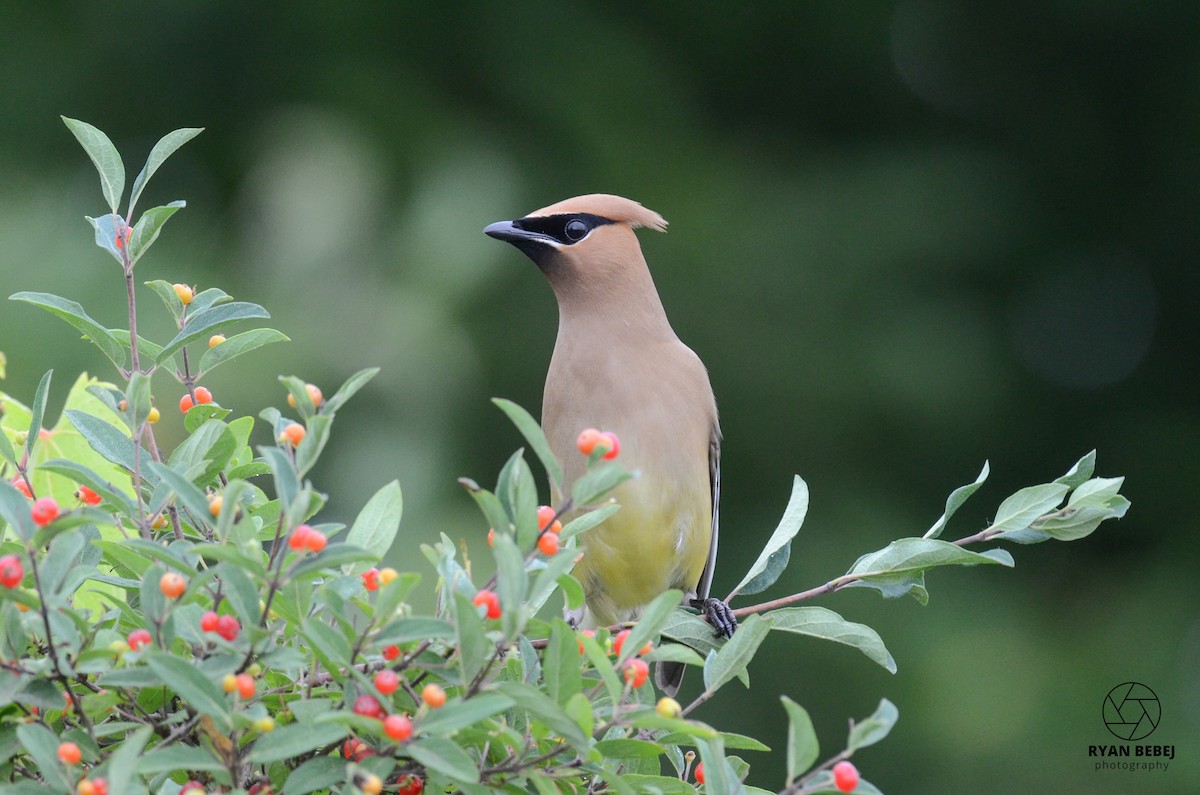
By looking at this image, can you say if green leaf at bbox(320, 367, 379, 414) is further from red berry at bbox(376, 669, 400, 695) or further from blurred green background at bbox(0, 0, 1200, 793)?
blurred green background at bbox(0, 0, 1200, 793)

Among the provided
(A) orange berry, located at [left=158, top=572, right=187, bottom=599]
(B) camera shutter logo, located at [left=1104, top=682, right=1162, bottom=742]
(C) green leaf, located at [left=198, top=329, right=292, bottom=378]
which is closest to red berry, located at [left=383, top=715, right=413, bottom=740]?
(A) orange berry, located at [left=158, top=572, right=187, bottom=599]

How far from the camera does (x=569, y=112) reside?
25.5ft

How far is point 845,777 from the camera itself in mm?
1464

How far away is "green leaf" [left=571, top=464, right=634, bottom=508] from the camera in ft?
4.63

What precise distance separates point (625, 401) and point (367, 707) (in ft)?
7.10

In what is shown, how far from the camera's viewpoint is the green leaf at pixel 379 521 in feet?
5.71

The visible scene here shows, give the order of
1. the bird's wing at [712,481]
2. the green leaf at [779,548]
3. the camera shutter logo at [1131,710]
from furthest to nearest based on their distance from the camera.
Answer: the camera shutter logo at [1131,710] < the bird's wing at [712,481] < the green leaf at [779,548]

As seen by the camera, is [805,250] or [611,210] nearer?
[611,210]

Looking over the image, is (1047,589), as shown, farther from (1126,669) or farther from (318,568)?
(318,568)

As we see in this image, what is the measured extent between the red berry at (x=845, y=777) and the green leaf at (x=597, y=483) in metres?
0.35

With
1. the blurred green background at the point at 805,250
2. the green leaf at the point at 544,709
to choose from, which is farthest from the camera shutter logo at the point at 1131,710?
the green leaf at the point at 544,709

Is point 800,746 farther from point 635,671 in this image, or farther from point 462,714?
point 462,714

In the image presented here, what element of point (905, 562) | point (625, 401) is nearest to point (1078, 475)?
point (905, 562)

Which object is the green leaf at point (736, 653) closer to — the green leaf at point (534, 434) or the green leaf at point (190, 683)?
the green leaf at point (534, 434)
